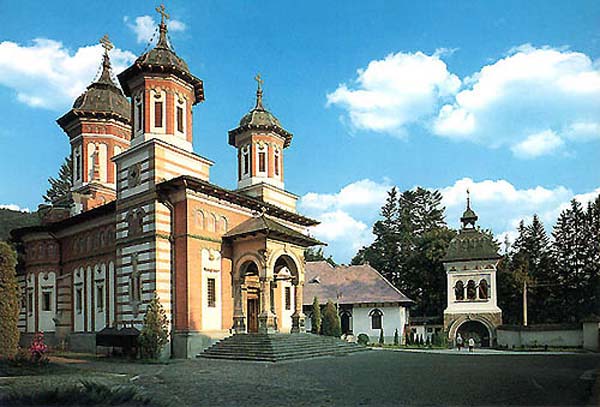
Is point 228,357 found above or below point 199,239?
below

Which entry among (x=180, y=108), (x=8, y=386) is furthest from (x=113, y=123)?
(x=8, y=386)

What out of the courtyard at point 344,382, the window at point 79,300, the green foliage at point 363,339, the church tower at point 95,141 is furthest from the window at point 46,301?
the green foliage at point 363,339

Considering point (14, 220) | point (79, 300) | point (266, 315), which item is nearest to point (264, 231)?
point (266, 315)

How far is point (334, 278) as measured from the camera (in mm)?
47031

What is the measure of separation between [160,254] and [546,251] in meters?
37.4

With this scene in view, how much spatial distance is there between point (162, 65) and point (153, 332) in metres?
12.2

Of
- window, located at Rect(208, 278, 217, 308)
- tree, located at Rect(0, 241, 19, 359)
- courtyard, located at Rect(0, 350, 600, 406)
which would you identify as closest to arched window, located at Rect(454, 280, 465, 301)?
courtyard, located at Rect(0, 350, 600, 406)

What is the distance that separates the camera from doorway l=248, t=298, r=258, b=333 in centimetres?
2844

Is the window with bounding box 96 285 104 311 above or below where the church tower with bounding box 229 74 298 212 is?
below

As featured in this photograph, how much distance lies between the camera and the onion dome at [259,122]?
1313 inches

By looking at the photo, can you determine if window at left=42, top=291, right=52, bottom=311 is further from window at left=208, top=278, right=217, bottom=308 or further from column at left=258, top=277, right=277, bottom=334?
column at left=258, top=277, right=277, bottom=334

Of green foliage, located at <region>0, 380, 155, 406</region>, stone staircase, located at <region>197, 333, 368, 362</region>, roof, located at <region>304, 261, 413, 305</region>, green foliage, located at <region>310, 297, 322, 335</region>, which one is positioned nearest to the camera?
green foliage, located at <region>0, 380, 155, 406</region>

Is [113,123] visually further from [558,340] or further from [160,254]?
[558,340]

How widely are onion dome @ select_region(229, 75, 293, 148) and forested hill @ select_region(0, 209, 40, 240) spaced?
22.2 m
